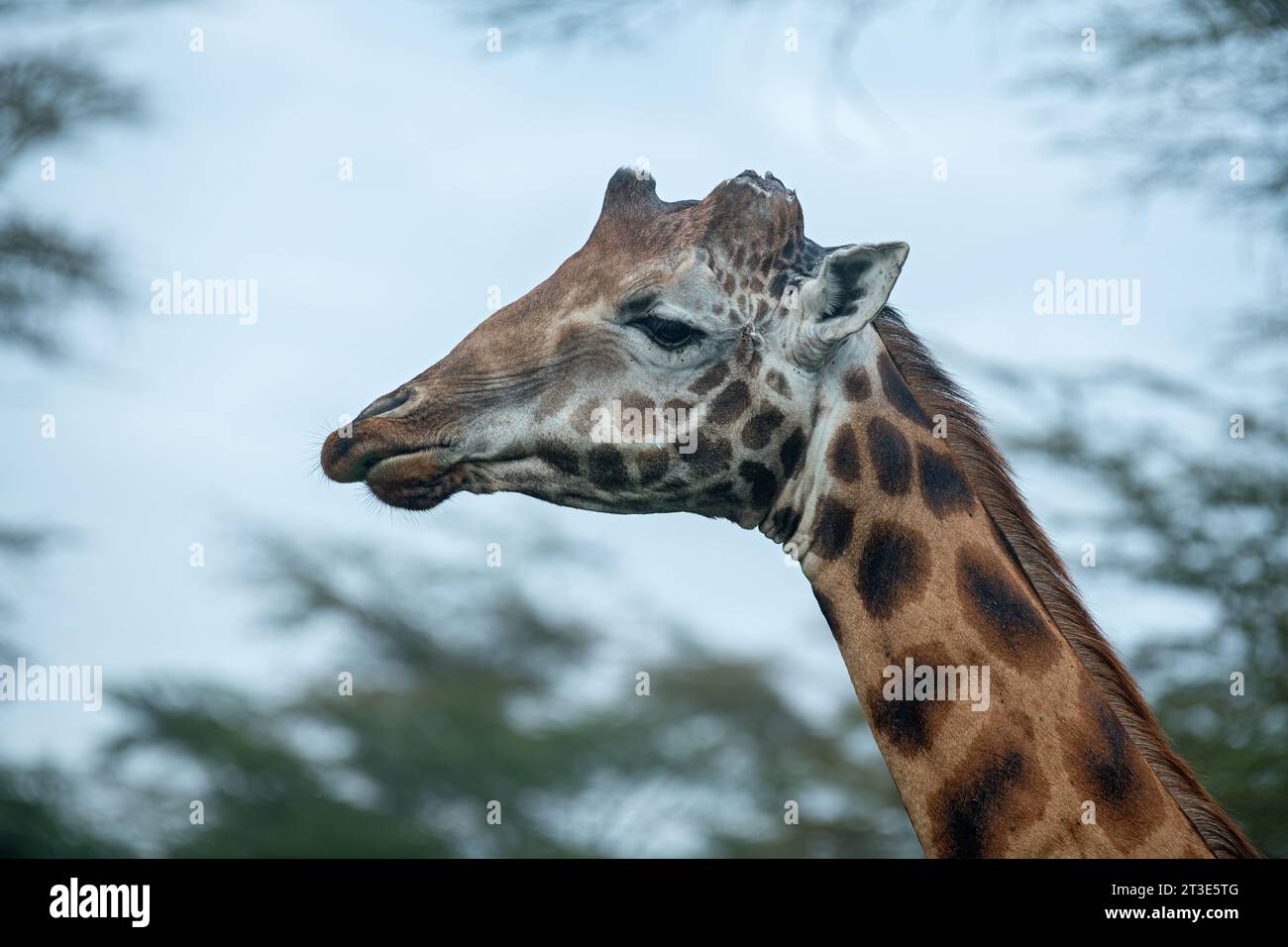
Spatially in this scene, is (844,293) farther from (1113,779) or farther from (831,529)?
(1113,779)

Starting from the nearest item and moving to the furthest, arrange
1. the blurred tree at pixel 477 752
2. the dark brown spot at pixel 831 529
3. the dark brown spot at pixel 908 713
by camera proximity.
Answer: the dark brown spot at pixel 908 713, the dark brown spot at pixel 831 529, the blurred tree at pixel 477 752

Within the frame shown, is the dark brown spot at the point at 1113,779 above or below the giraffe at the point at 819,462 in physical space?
below

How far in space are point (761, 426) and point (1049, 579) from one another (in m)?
1.16

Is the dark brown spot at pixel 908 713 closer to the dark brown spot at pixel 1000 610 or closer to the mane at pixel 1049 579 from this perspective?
the dark brown spot at pixel 1000 610

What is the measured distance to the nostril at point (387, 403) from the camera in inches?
219

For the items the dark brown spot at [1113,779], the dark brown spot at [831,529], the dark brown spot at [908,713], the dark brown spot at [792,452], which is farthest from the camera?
the dark brown spot at [792,452]

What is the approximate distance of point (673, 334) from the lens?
5430 millimetres

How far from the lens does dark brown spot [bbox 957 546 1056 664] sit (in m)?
5.14

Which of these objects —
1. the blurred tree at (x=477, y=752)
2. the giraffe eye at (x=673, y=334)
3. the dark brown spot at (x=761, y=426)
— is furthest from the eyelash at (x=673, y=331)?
the blurred tree at (x=477, y=752)

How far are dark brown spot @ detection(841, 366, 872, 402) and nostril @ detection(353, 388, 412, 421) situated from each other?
1567mm

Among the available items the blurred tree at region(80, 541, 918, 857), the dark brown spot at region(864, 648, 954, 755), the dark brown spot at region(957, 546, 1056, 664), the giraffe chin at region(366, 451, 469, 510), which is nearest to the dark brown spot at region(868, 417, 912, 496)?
the dark brown spot at region(957, 546, 1056, 664)

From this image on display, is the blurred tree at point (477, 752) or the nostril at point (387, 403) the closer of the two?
the nostril at point (387, 403)

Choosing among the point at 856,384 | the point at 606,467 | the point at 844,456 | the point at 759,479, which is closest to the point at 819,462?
the point at 844,456

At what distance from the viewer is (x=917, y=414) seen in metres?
5.56
